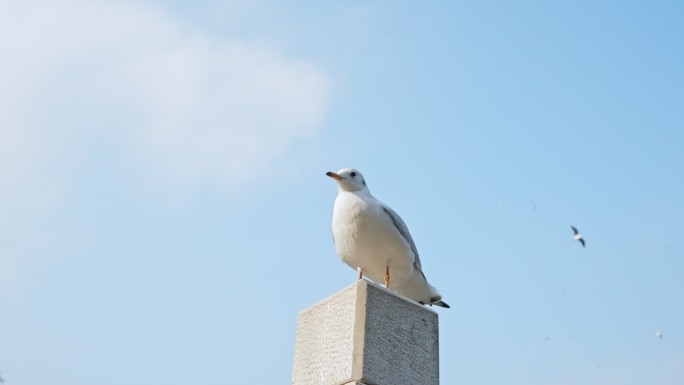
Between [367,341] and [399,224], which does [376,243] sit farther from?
[367,341]

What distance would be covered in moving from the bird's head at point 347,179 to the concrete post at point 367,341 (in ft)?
3.96

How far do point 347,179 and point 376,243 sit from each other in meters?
0.68

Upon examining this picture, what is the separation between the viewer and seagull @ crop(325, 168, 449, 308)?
5941mm

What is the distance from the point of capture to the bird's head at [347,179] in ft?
20.9

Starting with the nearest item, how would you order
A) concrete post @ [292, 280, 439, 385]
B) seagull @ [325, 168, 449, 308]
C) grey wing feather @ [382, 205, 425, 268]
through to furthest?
concrete post @ [292, 280, 439, 385] → seagull @ [325, 168, 449, 308] → grey wing feather @ [382, 205, 425, 268]

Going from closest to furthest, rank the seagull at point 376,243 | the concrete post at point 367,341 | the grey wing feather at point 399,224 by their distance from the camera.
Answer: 1. the concrete post at point 367,341
2. the seagull at point 376,243
3. the grey wing feather at point 399,224

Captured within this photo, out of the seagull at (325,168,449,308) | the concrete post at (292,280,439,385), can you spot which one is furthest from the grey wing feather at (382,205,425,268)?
the concrete post at (292,280,439,385)

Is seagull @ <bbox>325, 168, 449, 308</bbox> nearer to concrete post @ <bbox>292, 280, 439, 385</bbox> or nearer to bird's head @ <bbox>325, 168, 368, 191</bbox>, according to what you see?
bird's head @ <bbox>325, 168, 368, 191</bbox>

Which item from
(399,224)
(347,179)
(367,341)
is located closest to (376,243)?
(399,224)

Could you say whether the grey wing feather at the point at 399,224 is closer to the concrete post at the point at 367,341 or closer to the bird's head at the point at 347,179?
the bird's head at the point at 347,179

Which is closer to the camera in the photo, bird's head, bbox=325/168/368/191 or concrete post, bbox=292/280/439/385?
concrete post, bbox=292/280/439/385

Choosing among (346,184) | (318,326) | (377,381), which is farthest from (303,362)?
(346,184)

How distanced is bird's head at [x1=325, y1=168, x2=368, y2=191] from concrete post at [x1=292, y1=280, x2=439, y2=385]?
1207mm

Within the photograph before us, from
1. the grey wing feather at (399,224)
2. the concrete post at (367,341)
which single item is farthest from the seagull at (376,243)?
the concrete post at (367,341)
